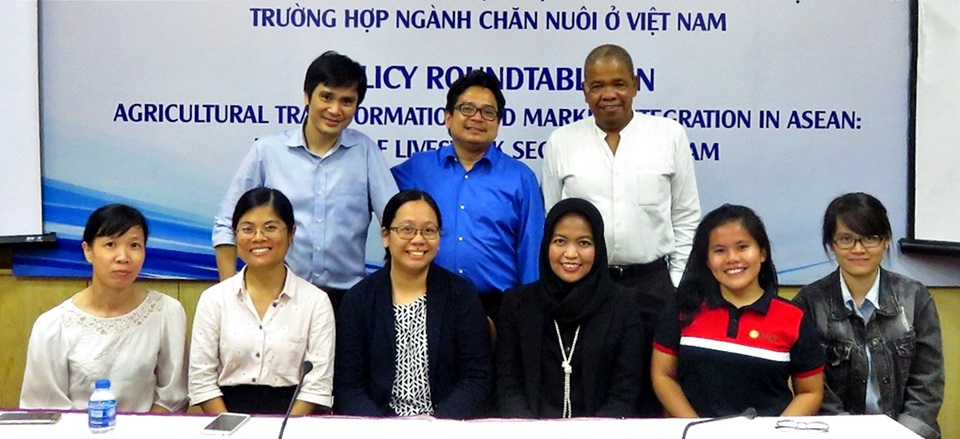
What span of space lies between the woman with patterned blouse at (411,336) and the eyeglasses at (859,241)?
1.03m

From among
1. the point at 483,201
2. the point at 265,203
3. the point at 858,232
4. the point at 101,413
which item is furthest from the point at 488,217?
the point at 101,413

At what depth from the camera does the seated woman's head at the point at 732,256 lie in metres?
2.48

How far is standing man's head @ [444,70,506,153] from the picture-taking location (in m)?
2.86

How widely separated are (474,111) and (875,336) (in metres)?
1.34

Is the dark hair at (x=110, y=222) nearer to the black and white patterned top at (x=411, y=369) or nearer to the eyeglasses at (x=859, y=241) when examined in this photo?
the black and white patterned top at (x=411, y=369)

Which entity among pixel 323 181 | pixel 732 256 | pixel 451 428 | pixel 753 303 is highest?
pixel 323 181

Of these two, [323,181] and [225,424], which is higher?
[323,181]

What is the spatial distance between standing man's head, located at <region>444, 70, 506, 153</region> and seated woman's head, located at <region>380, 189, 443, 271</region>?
1.03 ft

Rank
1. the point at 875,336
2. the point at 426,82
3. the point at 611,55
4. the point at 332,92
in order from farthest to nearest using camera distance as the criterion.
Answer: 1. the point at 426,82
2. the point at 611,55
3. the point at 332,92
4. the point at 875,336

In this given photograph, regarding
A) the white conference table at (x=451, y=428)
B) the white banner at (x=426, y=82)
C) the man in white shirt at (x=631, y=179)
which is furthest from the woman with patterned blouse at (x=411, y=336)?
the white banner at (x=426, y=82)

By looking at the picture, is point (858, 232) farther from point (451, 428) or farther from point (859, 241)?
point (451, 428)

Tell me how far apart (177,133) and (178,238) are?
0.38 meters

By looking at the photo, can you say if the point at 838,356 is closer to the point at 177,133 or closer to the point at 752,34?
the point at 752,34

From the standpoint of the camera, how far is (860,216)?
2.58 meters
